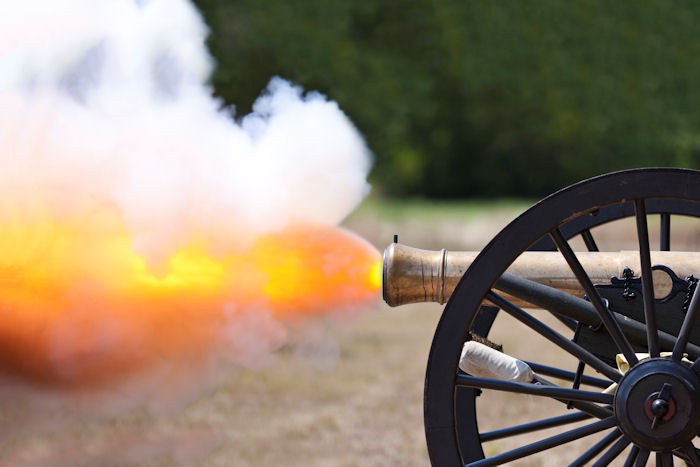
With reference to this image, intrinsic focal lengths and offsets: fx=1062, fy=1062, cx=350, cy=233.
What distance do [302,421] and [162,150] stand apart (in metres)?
2.60

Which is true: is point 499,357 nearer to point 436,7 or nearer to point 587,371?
point 587,371

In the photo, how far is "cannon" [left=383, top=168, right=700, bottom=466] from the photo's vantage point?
3.36 meters

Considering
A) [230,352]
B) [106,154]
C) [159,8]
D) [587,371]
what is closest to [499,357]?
[230,352]

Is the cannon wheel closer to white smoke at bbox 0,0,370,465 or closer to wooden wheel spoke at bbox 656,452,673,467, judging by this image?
wooden wheel spoke at bbox 656,452,673,467

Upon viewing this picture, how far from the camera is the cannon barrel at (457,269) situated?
3.97 meters

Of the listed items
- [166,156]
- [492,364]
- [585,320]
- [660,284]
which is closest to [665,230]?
[660,284]

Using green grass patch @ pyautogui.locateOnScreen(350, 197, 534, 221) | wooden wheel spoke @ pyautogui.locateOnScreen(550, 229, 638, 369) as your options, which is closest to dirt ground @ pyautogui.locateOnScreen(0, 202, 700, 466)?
wooden wheel spoke @ pyautogui.locateOnScreen(550, 229, 638, 369)

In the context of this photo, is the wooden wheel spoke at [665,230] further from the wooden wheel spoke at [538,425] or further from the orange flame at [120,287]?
the orange flame at [120,287]

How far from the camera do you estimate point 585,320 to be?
12.6 feet

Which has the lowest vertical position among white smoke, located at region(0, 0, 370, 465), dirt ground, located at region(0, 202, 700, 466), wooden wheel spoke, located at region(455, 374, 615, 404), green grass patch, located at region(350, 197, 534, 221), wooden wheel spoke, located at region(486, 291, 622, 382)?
dirt ground, located at region(0, 202, 700, 466)

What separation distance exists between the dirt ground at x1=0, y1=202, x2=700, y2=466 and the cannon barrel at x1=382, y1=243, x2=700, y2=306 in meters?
1.46

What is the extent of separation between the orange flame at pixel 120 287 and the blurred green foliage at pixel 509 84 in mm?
14910

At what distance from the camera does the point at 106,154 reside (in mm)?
5602

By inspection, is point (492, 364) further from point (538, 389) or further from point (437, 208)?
point (437, 208)
